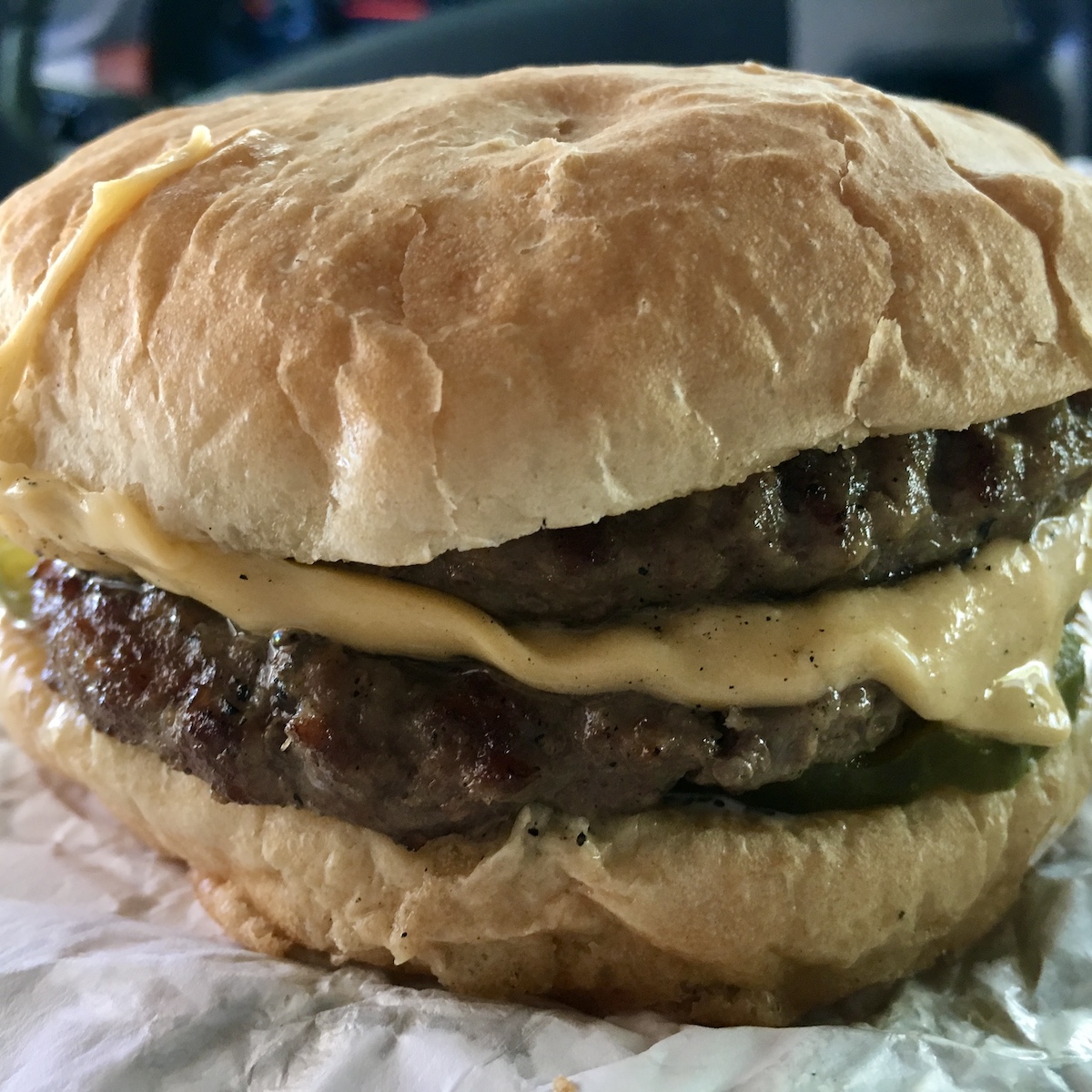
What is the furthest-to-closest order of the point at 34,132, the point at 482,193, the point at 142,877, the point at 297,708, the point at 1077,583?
the point at 34,132
the point at 142,877
the point at 1077,583
the point at 297,708
the point at 482,193

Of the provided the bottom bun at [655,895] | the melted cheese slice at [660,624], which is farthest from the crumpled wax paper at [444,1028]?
the melted cheese slice at [660,624]

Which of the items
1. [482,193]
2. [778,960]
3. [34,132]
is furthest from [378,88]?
[34,132]

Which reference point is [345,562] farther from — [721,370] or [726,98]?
[726,98]

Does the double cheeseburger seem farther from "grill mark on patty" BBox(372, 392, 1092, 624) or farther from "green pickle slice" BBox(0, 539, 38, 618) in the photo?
"green pickle slice" BBox(0, 539, 38, 618)

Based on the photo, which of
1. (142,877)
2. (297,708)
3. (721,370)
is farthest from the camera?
(142,877)

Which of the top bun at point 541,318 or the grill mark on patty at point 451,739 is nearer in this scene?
the top bun at point 541,318

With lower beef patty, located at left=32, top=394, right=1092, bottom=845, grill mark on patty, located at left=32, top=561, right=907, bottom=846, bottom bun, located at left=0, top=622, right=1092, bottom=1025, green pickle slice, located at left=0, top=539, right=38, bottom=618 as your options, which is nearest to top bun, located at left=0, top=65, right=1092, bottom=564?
lower beef patty, located at left=32, top=394, right=1092, bottom=845

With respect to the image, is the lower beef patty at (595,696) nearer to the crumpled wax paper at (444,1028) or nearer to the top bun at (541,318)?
the top bun at (541,318)

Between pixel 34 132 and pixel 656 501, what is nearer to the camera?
pixel 656 501
